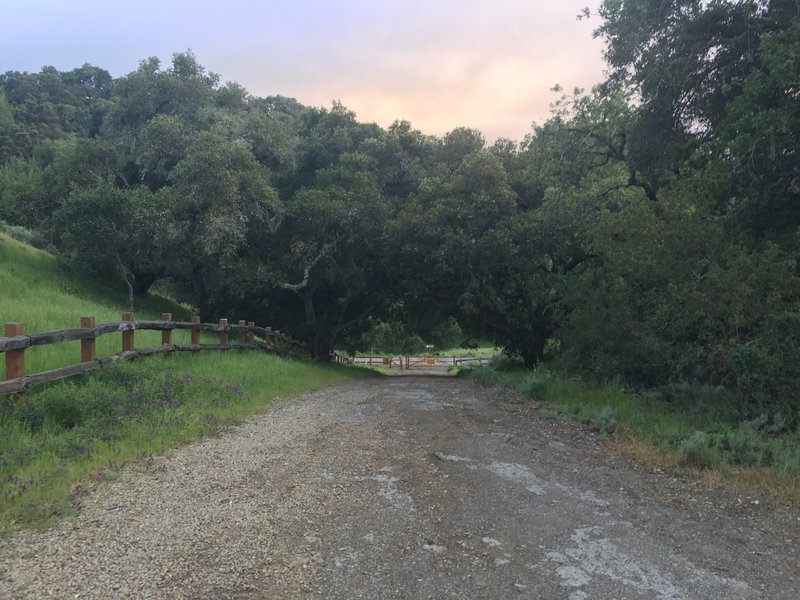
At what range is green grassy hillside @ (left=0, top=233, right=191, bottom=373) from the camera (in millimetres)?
9133

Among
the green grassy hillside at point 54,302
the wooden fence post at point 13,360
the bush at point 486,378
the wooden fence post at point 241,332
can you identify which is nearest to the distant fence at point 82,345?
the wooden fence post at point 13,360

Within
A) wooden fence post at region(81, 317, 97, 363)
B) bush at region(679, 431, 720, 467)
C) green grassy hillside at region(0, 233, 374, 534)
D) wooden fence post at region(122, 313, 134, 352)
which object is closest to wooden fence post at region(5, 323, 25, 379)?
green grassy hillside at region(0, 233, 374, 534)

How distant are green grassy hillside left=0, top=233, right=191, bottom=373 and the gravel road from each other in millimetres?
3960

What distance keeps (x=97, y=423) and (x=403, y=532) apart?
4219 millimetres

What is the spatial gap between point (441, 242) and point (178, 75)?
16.4m

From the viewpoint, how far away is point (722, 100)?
11.9 m

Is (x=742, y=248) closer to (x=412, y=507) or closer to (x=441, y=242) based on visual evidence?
(x=412, y=507)

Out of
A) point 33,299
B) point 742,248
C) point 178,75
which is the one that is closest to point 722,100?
point 742,248

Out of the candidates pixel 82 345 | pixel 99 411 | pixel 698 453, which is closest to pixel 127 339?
pixel 82 345

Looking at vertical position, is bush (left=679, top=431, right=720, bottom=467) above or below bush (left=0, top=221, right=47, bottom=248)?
below

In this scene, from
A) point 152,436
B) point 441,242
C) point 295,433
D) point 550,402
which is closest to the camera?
point 152,436

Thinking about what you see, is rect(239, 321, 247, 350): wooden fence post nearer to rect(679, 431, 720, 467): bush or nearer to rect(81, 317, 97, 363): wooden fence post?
rect(81, 317, 97, 363): wooden fence post

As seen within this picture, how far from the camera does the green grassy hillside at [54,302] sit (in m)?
9.13

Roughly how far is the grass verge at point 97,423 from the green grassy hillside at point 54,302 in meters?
1.07
